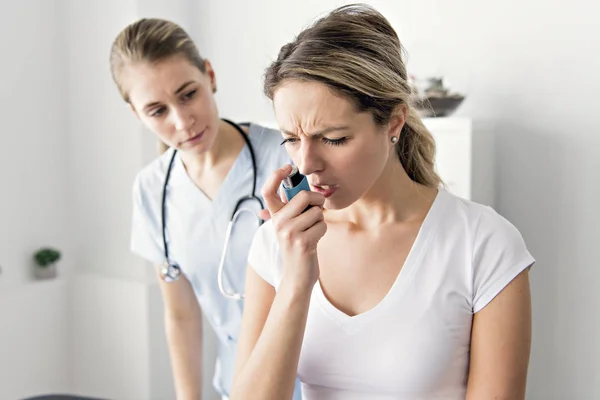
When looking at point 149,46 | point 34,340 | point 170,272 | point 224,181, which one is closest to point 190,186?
point 224,181

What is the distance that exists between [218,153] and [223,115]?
1.34 m

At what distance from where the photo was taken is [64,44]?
291 cm

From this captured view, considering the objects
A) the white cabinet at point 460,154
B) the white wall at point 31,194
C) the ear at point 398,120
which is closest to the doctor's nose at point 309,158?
the ear at point 398,120

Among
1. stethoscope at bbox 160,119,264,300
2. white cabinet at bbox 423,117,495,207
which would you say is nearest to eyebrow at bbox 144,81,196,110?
stethoscope at bbox 160,119,264,300

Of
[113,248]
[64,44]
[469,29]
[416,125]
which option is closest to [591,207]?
[469,29]

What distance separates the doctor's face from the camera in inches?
62.0

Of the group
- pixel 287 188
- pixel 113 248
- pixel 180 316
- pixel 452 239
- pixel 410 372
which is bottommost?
pixel 113 248

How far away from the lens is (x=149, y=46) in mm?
1582

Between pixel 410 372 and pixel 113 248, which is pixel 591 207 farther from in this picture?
pixel 113 248

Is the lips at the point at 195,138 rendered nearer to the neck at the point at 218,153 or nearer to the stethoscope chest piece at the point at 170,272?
the neck at the point at 218,153

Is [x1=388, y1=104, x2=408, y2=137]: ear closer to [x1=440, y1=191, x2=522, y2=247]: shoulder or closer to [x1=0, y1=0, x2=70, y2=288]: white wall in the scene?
[x1=440, y1=191, x2=522, y2=247]: shoulder

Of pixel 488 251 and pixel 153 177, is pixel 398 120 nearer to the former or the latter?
pixel 488 251

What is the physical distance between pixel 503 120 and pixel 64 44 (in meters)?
1.80

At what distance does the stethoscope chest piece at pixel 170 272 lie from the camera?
1.72 meters
